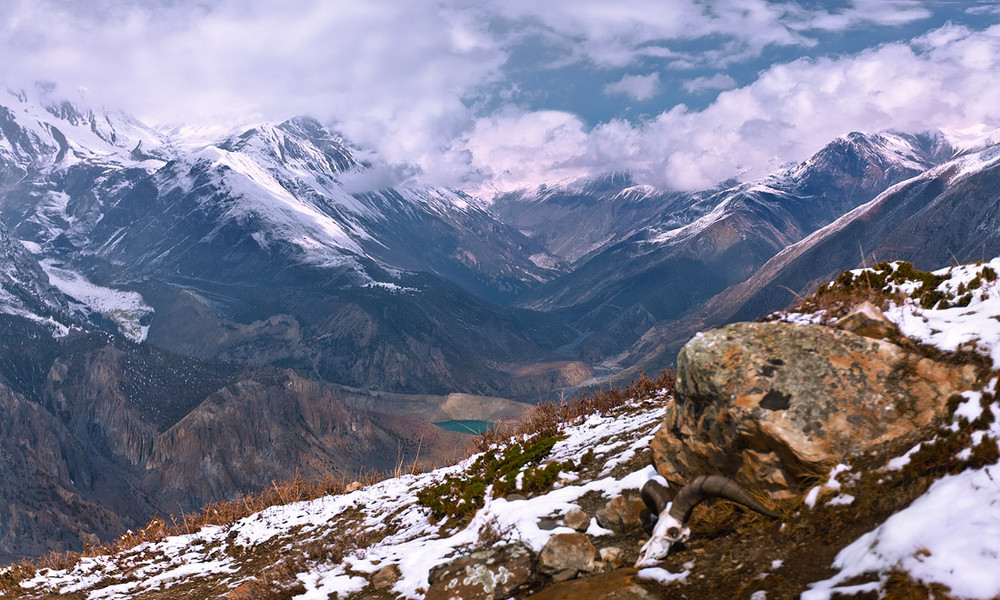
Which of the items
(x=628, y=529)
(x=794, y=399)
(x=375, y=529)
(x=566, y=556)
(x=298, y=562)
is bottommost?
(x=375, y=529)

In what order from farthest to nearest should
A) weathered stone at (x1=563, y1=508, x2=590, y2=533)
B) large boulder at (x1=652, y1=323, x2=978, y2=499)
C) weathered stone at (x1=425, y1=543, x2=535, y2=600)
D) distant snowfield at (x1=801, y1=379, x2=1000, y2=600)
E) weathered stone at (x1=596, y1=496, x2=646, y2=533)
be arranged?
weathered stone at (x1=563, y1=508, x2=590, y2=533)
weathered stone at (x1=596, y1=496, x2=646, y2=533)
weathered stone at (x1=425, y1=543, x2=535, y2=600)
large boulder at (x1=652, y1=323, x2=978, y2=499)
distant snowfield at (x1=801, y1=379, x2=1000, y2=600)

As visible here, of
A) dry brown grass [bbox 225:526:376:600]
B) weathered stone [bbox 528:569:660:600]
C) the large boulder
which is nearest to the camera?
weathered stone [bbox 528:569:660:600]

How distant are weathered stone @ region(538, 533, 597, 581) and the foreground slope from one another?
0.04 m

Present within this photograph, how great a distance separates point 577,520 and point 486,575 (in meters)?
2.20

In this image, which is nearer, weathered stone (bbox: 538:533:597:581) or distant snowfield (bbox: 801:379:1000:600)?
distant snowfield (bbox: 801:379:1000:600)

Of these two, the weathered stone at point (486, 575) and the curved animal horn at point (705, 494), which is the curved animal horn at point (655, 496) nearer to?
the curved animal horn at point (705, 494)

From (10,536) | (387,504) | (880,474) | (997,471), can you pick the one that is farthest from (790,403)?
(10,536)

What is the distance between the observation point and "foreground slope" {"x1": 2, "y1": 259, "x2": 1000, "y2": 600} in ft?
25.0

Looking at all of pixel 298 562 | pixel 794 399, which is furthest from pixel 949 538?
pixel 298 562

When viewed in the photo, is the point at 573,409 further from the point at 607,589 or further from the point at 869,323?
the point at 607,589

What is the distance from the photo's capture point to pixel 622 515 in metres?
12.2

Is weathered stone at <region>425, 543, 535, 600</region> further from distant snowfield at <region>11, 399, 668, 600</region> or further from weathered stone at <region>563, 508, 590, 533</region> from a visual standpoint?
weathered stone at <region>563, 508, 590, 533</region>

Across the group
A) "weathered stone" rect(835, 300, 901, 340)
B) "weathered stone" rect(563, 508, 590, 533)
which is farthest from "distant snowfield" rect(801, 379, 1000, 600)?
"weathered stone" rect(563, 508, 590, 533)

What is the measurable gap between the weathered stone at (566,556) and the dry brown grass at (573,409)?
11848mm
